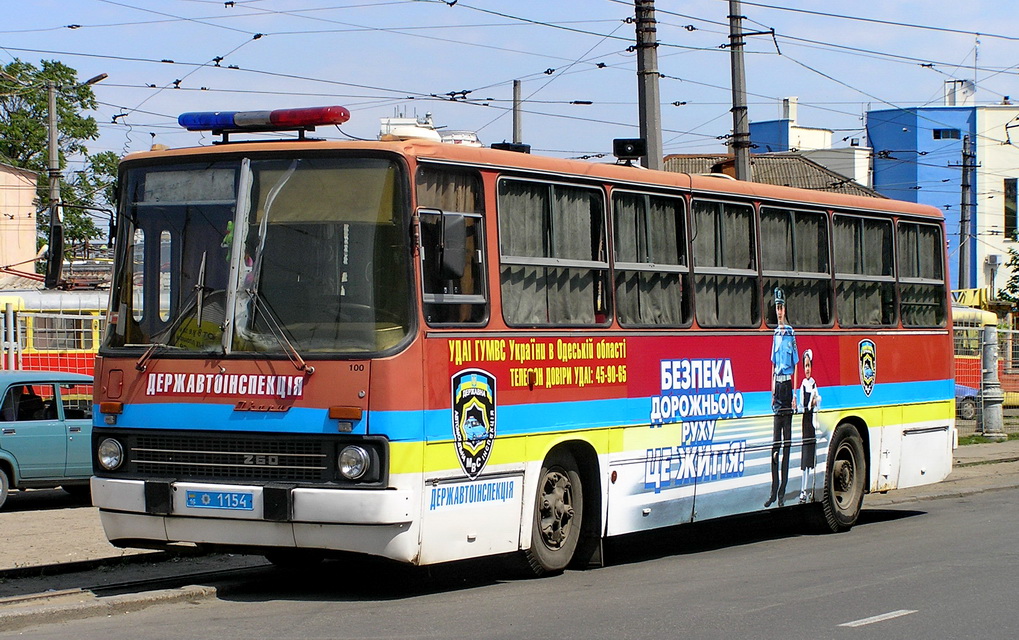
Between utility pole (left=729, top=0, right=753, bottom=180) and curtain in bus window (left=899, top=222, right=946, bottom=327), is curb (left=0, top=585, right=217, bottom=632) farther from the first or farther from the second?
utility pole (left=729, top=0, right=753, bottom=180)

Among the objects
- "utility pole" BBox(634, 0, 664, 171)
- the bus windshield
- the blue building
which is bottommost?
the bus windshield

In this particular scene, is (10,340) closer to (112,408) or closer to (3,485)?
(3,485)

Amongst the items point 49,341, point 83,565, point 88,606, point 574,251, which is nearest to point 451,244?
point 574,251

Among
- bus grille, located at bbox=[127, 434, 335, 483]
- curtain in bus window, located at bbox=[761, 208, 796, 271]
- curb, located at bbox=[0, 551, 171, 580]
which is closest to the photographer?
bus grille, located at bbox=[127, 434, 335, 483]

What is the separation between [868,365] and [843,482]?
1240mm

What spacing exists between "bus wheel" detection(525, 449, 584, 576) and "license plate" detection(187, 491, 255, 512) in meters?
2.24

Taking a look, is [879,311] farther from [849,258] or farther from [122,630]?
[122,630]

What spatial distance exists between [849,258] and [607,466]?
4826mm

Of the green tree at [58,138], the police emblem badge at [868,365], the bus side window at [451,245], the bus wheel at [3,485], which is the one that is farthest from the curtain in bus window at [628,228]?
the green tree at [58,138]

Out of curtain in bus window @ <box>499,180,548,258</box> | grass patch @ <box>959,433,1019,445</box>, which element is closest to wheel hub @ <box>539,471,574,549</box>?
curtain in bus window @ <box>499,180,548,258</box>

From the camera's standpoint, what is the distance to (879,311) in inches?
581

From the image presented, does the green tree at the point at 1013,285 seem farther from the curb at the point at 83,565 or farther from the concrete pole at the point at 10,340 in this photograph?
the curb at the point at 83,565

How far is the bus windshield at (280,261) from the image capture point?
9.01 metres

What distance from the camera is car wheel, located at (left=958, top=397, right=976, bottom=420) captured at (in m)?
30.5
